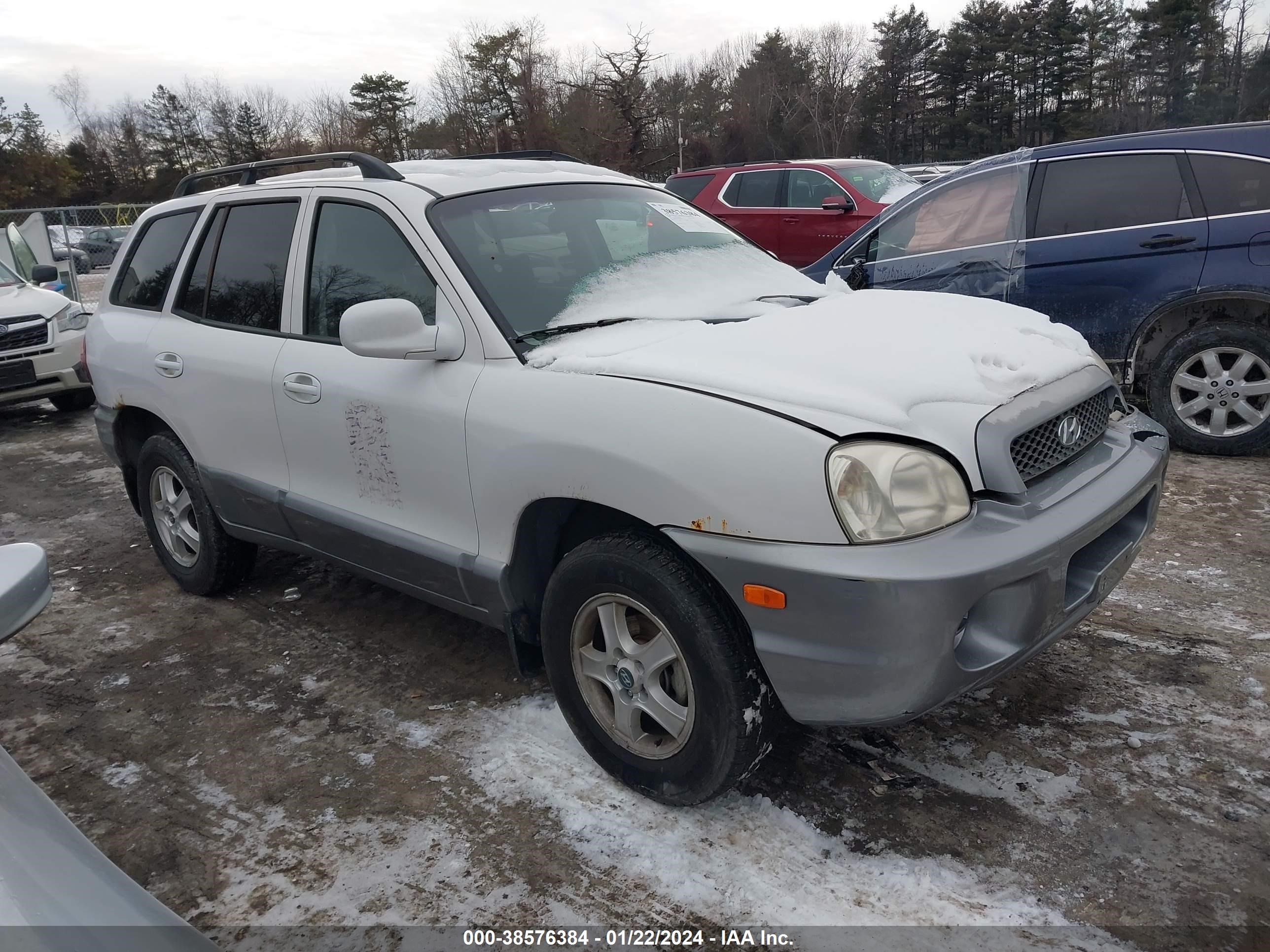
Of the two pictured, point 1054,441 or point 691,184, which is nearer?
point 1054,441

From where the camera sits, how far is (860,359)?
2.44 m

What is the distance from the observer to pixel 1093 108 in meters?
40.8

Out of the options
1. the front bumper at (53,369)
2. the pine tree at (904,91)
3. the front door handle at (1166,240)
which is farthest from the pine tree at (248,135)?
the front door handle at (1166,240)

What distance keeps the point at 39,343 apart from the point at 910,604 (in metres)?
9.05

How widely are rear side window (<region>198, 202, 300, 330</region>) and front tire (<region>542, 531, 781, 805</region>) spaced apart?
1.82m

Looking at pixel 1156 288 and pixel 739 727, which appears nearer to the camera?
pixel 739 727

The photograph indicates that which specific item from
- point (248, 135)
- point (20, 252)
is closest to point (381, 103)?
point (248, 135)

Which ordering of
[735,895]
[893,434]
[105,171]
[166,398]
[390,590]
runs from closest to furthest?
[893,434] → [735,895] → [166,398] → [390,590] → [105,171]

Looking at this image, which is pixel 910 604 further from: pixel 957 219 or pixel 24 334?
pixel 24 334

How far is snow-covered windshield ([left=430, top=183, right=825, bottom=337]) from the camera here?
2945mm

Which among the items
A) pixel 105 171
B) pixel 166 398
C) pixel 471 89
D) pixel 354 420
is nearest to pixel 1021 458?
pixel 354 420

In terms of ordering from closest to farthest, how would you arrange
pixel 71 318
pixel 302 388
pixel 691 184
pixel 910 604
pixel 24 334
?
pixel 910 604, pixel 302 388, pixel 24 334, pixel 71 318, pixel 691 184

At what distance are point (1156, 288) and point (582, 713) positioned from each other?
4479 mm

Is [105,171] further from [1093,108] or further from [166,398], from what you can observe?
[166,398]
